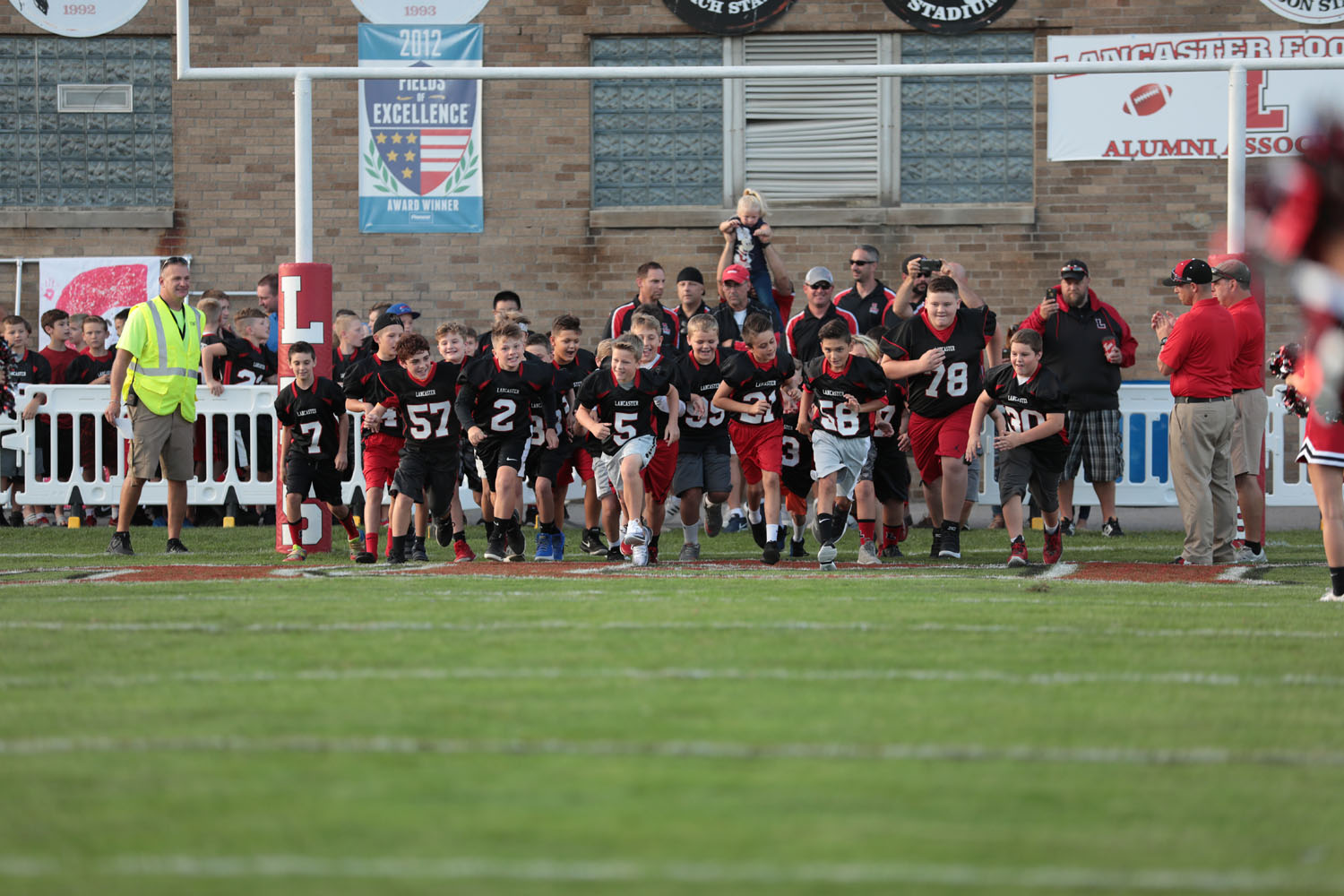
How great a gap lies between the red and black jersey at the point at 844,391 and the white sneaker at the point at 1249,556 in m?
2.71

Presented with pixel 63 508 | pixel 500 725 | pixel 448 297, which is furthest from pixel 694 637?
pixel 448 297

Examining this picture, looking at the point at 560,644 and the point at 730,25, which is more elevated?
the point at 730,25

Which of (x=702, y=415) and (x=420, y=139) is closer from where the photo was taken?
(x=702, y=415)

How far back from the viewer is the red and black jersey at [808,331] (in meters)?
12.0

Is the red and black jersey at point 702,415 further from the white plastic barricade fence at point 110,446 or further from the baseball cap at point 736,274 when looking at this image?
the white plastic barricade fence at point 110,446

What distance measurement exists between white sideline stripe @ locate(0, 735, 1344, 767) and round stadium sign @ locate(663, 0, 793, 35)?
14015 mm

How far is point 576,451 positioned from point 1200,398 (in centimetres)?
440

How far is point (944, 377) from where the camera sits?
37.1 ft

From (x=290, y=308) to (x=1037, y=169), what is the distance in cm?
913

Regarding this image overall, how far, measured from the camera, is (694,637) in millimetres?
6504

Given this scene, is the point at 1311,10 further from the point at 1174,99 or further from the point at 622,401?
the point at 622,401

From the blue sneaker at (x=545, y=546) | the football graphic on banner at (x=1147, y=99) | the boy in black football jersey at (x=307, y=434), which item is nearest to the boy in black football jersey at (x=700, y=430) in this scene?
the blue sneaker at (x=545, y=546)

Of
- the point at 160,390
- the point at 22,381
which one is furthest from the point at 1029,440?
the point at 22,381

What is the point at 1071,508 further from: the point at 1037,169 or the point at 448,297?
the point at 448,297
